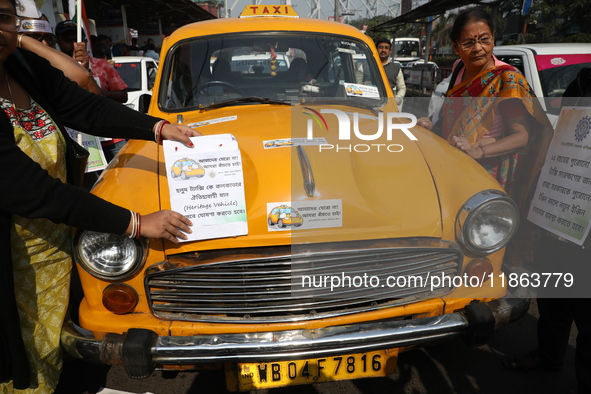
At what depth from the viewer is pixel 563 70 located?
5.47 m

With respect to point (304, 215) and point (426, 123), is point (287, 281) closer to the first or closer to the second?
point (304, 215)

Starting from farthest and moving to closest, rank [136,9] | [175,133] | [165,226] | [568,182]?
[136,9] < [175,133] < [568,182] < [165,226]

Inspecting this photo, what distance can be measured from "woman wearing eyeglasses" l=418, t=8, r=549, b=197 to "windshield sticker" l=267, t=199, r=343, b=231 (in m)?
1.02

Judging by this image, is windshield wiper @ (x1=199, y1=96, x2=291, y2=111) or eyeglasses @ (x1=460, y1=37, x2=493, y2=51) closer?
eyeglasses @ (x1=460, y1=37, x2=493, y2=51)

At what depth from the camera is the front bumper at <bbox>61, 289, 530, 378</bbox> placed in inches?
75.8

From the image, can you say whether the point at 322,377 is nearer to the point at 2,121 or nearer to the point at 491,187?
the point at 491,187

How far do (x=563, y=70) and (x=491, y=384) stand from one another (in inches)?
172

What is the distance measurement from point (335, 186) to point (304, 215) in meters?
0.23

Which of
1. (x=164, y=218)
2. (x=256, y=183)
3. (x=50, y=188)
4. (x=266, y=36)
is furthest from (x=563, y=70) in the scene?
(x=50, y=188)

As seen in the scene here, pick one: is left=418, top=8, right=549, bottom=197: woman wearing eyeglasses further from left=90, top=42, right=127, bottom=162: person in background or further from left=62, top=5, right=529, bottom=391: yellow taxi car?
left=90, top=42, right=127, bottom=162: person in background

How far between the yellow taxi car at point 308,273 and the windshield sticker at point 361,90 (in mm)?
1002

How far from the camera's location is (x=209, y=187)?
203 centimetres

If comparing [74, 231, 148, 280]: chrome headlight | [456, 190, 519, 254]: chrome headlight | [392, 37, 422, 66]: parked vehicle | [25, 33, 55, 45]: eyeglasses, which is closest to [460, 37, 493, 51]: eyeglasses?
[456, 190, 519, 254]: chrome headlight

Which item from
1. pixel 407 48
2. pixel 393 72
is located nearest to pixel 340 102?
pixel 393 72
